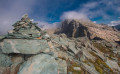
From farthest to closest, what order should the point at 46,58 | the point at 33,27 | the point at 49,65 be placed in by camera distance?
the point at 33,27
the point at 46,58
the point at 49,65

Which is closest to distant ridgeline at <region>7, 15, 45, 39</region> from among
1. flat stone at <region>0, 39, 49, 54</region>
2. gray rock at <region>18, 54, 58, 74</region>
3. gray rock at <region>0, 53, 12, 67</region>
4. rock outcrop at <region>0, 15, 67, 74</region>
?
rock outcrop at <region>0, 15, 67, 74</region>

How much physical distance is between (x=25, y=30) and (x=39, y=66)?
7350 millimetres

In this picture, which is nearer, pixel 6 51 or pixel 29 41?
pixel 6 51

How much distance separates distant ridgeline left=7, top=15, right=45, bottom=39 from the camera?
40.8ft

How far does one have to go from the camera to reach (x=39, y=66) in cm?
1076

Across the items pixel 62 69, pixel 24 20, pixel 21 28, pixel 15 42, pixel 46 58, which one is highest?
pixel 24 20

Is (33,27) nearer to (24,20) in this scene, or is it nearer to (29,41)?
(24,20)

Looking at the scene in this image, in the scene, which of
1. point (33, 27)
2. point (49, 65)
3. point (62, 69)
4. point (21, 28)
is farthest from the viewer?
point (62, 69)

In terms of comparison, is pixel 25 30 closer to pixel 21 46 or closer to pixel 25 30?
pixel 25 30

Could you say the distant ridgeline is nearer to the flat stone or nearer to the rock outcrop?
the rock outcrop

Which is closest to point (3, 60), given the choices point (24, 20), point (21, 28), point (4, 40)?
point (4, 40)

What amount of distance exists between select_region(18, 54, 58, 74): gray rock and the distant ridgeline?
406 centimetres

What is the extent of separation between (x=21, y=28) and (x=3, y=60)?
244 inches

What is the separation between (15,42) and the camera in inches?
471
